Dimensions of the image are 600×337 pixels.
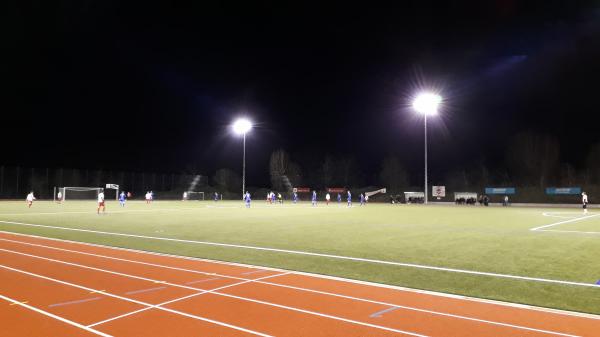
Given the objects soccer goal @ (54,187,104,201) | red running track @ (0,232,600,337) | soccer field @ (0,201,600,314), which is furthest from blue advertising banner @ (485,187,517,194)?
soccer goal @ (54,187,104,201)

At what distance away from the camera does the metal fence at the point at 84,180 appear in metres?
69.6

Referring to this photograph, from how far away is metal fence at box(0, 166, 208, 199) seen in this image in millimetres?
69625

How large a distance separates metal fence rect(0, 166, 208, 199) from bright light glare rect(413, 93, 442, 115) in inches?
1936

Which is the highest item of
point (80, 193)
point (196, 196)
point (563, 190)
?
point (563, 190)

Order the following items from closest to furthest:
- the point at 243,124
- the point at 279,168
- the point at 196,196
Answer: the point at 243,124
the point at 196,196
the point at 279,168

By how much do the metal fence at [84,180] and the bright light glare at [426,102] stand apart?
4917cm

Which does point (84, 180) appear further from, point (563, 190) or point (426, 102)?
point (563, 190)

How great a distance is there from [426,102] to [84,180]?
6642 centimetres

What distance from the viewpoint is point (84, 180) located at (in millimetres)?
79250

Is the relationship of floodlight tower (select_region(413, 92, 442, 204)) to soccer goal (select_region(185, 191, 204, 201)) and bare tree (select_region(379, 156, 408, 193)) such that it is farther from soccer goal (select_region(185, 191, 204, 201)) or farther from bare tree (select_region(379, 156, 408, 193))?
soccer goal (select_region(185, 191, 204, 201))

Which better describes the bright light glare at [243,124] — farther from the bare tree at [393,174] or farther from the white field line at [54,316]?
the white field line at [54,316]

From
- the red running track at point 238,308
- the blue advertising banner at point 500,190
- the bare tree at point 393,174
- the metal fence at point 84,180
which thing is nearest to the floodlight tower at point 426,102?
the blue advertising banner at point 500,190

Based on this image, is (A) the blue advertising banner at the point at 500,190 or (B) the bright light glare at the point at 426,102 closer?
(B) the bright light glare at the point at 426,102

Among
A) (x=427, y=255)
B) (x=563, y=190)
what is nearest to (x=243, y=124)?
(x=563, y=190)
